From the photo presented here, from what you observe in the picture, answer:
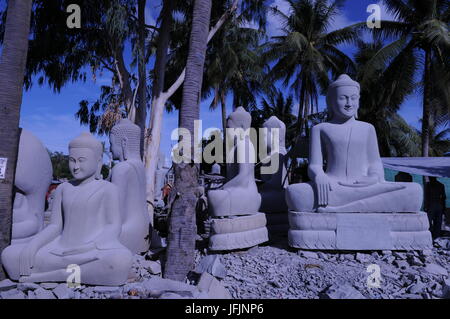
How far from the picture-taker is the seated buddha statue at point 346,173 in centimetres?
468

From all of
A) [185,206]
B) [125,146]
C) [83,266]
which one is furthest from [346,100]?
[83,266]

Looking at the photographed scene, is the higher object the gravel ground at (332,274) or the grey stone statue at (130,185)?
the grey stone statue at (130,185)

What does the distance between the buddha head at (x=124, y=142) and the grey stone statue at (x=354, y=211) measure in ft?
7.58

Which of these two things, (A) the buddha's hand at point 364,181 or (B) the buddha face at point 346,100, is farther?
(B) the buddha face at point 346,100

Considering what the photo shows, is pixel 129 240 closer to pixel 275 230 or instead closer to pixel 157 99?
pixel 275 230

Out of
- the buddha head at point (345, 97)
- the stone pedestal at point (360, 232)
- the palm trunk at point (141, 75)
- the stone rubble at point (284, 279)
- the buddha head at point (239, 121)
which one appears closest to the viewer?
the stone rubble at point (284, 279)

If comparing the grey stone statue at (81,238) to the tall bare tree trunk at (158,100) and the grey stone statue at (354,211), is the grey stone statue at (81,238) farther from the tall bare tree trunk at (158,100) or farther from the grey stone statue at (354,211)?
the tall bare tree trunk at (158,100)

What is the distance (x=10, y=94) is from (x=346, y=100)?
4468 mm

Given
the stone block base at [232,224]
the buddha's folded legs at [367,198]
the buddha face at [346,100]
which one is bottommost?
the stone block base at [232,224]

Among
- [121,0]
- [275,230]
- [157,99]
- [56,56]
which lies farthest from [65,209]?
[56,56]

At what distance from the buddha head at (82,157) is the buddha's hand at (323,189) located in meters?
2.97

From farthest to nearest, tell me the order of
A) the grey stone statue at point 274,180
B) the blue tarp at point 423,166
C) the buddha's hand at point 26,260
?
the blue tarp at point 423,166, the grey stone statue at point 274,180, the buddha's hand at point 26,260

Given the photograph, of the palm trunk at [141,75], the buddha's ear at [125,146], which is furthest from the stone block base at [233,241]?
the palm trunk at [141,75]

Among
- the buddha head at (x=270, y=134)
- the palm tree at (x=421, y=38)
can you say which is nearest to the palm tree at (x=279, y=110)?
the palm tree at (x=421, y=38)
